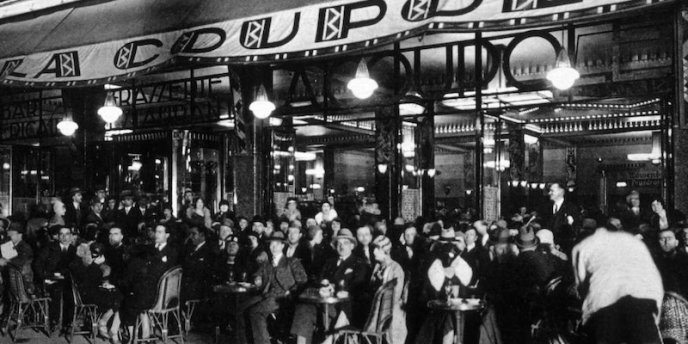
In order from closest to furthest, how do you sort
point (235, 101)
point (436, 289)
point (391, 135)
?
point (436, 289)
point (235, 101)
point (391, 135)

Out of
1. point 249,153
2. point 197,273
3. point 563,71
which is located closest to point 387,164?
point 249,153

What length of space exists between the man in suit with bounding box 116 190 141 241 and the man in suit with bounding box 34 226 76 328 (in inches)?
105

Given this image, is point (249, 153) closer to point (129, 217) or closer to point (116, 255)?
point (129, 217)

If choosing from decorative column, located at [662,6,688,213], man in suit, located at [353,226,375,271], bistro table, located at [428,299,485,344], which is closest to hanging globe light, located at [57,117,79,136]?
man in suit, located at [353,226,375,271]

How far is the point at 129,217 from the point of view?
13.7 meters

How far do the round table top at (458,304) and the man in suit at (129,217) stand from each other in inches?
316

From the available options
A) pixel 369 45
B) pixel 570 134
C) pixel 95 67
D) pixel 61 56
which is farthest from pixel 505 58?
pixel 570 134

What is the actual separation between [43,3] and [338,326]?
12.3 meters

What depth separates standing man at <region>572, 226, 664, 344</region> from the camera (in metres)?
5.59

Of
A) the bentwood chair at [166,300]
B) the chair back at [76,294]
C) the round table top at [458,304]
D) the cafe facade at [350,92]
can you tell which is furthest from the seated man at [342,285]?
the cafe facade at [350,92]

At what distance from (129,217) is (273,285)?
20.0ft

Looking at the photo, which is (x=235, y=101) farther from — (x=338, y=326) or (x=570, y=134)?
(x=570, y=134)

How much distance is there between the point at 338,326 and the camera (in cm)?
796

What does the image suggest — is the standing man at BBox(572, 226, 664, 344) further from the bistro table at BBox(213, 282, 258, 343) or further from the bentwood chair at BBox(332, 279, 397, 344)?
the bistro table at BBox(213, 282, 258, 343)
